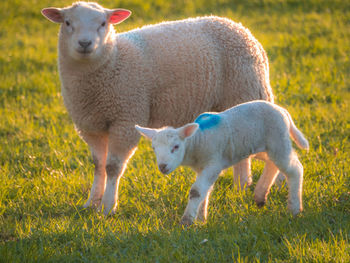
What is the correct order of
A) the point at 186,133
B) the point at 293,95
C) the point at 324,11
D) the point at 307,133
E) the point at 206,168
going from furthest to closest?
the point at 324,11
the point at 293,95
the point at 307,133
the point at 206,168
the point at 186,133

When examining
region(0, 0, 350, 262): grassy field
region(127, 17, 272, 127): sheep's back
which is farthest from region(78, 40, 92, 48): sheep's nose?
region(0, 0, 350, 262): grassy field

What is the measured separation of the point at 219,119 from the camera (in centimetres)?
404

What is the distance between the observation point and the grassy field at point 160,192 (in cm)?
360

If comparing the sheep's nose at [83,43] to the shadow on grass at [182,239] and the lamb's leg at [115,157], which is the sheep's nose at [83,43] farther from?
the shadow on grass at [182,239]

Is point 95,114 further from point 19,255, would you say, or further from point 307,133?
point 307,133

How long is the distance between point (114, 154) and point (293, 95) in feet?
11.9

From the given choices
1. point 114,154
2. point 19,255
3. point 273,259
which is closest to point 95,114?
point 114,154

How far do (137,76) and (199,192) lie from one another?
144 centimetres

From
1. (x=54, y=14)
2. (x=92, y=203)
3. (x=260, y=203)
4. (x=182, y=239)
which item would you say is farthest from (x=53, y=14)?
(x=260, y=203)

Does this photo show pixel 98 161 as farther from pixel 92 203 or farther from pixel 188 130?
pixel 188 130

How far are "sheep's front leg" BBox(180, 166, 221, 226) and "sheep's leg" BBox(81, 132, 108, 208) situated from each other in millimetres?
1277

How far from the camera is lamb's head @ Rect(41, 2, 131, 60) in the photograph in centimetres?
Answer: 440

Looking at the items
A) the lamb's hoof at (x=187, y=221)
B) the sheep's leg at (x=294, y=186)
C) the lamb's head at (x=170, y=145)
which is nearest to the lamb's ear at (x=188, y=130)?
the lamb's head at (x=170, y=145)

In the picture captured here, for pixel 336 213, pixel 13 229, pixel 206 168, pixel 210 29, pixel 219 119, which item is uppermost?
pixel 210 29
